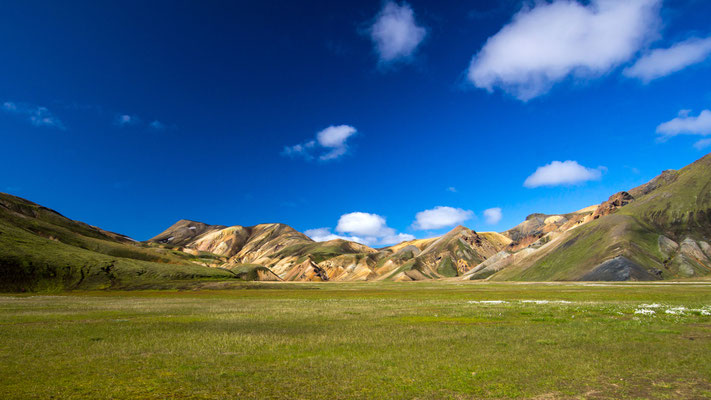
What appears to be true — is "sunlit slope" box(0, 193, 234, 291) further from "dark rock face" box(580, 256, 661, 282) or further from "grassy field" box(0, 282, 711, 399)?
"dark rock face" box(580, 256, 661, 282)

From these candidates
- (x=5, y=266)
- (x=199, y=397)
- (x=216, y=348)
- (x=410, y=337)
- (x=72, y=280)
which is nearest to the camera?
(x=199, y=397)

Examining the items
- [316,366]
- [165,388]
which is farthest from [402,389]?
[165,388]

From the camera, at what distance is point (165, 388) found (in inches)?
534

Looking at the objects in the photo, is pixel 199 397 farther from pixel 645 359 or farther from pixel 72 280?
A: pixel 72 280

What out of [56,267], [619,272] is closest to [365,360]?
[56,267]

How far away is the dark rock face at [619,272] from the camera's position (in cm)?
15712

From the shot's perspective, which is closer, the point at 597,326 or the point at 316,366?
the point at 316,366

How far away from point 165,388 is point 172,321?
2483cm

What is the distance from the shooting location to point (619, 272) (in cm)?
16162

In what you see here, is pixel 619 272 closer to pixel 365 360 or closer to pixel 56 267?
pixel 365 360

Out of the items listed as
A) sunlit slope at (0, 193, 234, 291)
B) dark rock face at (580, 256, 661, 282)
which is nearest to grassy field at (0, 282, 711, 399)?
sunlit slope at (0, 193, 234, 291)

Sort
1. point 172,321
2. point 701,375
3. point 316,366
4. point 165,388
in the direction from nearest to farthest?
1. point 165,388
2. point 701,375
3. point 316,366
4. point 172,321

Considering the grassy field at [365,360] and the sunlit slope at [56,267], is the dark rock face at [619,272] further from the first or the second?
the sunlit slope at [56,267]

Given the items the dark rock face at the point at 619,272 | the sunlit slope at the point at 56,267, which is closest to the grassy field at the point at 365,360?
the sunlit slope at the point at 56,267
